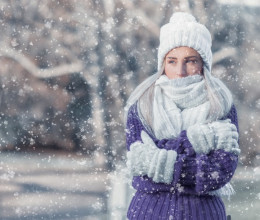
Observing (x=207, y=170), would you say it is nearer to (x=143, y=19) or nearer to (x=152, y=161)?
(x=152, y=161)

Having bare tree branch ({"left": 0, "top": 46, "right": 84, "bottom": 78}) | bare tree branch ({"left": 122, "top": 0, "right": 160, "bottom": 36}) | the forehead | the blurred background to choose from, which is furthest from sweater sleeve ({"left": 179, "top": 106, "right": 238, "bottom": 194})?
bare tree branch ({"left": 0, "top": 46, "right": 84, "bottom": 78})

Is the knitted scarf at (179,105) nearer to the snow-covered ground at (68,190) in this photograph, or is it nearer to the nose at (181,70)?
the nose at (181,70)

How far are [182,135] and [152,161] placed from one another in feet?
0.66

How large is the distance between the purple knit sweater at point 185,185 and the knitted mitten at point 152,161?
0.03m

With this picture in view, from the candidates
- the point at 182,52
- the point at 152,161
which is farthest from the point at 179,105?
the point at 152,161

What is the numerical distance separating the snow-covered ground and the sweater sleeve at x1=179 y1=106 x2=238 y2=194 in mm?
2626

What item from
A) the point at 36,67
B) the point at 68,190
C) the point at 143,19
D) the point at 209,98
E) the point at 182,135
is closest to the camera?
the point at 182,135

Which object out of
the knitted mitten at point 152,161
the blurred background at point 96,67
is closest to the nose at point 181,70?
the knitted mitten at point 152,161

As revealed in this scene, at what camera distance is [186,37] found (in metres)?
2.17

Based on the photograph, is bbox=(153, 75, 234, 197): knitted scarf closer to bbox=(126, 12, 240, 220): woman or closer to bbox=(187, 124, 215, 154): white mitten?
bbox=(126, 12, 240, 220): woman

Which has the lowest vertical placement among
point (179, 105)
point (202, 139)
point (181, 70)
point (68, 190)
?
point (68, 190)

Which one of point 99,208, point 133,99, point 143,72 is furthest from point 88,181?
point 133,99

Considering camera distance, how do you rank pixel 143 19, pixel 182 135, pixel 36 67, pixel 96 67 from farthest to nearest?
pixel 36 67
pixel 96 67
pixel 143 19
pixel 182 135

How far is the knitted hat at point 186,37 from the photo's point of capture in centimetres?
217
